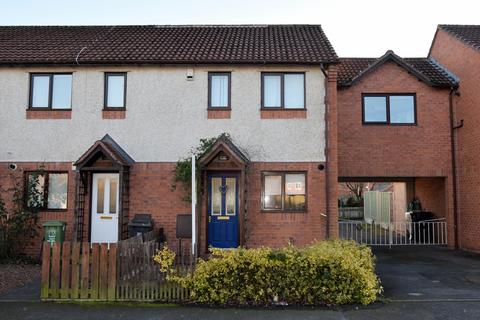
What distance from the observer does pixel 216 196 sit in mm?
11836

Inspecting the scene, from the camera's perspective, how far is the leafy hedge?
717cm

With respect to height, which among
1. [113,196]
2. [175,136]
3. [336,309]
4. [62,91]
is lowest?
[336,309]

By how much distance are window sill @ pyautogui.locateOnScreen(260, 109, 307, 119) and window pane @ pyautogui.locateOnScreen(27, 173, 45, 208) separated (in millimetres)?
6606

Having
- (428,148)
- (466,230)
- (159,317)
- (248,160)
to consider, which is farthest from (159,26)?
(466,230)

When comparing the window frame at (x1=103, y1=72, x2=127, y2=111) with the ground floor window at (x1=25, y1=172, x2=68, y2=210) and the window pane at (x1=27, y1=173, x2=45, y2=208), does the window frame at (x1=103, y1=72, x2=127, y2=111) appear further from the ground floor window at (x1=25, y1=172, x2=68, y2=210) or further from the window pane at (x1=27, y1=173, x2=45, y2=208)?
the window pane at (x1=27, y1=173, x2=45, y2=208)

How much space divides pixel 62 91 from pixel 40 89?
2.14 ft

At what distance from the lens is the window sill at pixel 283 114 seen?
469 inches

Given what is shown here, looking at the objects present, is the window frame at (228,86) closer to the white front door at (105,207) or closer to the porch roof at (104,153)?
the porch roof at (104,153)

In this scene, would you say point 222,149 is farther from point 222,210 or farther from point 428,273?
point 428,273

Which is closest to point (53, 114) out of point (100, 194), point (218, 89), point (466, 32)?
point (100, 194)

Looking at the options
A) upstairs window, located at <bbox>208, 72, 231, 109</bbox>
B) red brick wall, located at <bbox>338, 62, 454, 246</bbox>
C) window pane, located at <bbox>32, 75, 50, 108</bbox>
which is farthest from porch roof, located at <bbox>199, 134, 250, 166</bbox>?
window pane, located at <bbox>32, 75, 50, 108</bbox>

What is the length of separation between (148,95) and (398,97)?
8687 millimetres

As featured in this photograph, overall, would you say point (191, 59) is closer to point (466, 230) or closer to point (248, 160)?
point (248, 160)

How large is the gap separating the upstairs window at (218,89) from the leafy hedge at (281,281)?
583 centimetres
